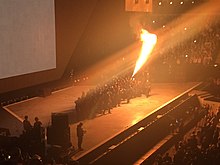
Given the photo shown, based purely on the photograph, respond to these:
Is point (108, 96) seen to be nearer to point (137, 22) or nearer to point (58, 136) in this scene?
point (58, 136)

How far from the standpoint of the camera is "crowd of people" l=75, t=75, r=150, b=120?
47.6 ft

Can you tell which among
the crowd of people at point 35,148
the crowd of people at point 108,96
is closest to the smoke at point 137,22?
the crowd of people at point 108,96

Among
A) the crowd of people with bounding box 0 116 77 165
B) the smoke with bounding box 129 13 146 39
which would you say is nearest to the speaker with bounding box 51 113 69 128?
the crowd of people with bounding box 0 116 77 165

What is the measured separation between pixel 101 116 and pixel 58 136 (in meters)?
4.11

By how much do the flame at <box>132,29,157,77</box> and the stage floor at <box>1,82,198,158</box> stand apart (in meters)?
3.69

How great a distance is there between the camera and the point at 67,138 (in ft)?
35.8

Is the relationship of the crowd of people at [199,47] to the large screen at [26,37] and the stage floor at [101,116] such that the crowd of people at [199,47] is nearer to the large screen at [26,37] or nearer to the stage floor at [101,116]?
the stage floor at [101,116]

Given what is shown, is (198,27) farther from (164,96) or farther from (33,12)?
(33,12)

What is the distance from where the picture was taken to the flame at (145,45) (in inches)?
945

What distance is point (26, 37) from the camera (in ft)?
48.9

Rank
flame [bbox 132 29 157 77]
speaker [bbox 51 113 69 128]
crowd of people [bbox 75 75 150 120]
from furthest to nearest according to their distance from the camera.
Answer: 1. flame [bbox 132 29 157 77]
2. crowd of people [bbox 75 75 150 120]
3. speaker [bbox 51 113 69 128]

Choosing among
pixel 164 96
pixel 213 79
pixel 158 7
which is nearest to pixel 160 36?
pixel 158 7

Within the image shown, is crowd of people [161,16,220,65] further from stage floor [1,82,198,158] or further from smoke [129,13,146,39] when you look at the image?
stage floor [1,82,198,158]

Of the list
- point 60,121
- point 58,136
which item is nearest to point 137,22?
point 60,121
